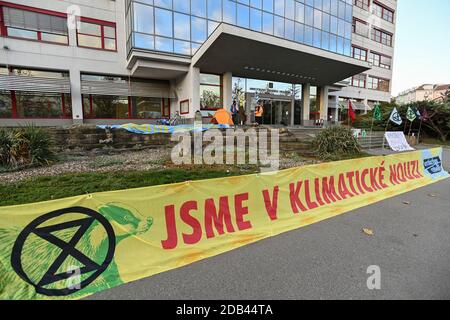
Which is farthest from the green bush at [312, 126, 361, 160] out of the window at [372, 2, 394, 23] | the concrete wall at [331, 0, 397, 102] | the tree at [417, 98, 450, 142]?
the window at [372, 2, 394, 23]

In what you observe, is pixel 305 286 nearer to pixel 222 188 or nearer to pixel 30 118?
pixel 222 188

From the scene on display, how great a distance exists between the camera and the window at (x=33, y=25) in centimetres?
1497

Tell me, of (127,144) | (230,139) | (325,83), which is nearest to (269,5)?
(325,83)

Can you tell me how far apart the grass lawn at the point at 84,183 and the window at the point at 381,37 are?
3798 cm

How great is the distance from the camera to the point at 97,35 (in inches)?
682

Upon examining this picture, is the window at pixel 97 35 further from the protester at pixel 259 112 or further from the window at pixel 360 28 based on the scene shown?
the window at pixel 360 28

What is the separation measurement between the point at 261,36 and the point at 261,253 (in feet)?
50.6

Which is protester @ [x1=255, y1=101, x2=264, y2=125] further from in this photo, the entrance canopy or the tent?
the tent

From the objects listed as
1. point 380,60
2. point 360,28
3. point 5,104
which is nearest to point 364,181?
point 5,104

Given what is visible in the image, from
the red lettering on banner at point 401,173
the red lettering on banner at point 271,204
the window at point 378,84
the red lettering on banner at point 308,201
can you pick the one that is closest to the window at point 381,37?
the window at point 378,84

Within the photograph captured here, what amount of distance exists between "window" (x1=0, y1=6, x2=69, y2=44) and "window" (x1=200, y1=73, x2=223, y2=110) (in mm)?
9902

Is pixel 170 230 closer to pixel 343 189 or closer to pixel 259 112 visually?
pixel 343 189

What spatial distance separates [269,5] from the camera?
18938mm

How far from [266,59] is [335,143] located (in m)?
9.71
